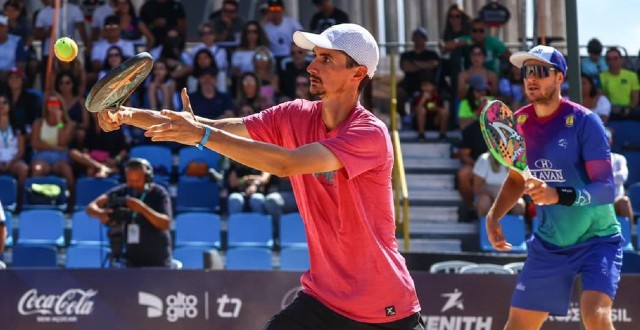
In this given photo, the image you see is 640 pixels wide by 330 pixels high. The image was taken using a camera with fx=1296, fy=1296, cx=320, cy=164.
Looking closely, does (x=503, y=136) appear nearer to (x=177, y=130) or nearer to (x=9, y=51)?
(x=177, y=130)

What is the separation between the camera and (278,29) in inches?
689

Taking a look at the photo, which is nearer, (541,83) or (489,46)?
(541,83)

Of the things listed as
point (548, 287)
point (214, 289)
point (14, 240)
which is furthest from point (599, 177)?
point (14, 240)

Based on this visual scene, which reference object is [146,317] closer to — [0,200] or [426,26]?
[0,200]

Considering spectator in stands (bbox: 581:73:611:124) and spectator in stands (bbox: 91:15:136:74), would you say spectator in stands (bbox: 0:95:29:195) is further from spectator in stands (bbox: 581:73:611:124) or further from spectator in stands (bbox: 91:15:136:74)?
spectator in stands (bbox: 581:73:611:124)

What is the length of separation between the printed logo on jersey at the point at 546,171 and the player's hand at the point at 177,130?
3.32 meters

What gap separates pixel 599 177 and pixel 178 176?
28.6 ft

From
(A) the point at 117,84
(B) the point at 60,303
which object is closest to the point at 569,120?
(A) the point at 117,84

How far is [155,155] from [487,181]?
3982mm

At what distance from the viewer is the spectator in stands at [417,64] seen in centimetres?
1734

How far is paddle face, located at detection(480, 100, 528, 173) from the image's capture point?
7492mm

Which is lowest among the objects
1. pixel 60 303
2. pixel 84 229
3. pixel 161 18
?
pixel 60 303

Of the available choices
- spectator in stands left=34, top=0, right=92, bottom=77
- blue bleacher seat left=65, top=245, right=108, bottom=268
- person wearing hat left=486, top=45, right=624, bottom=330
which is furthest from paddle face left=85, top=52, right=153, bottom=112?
spectator in stands left=34, top=0, right=92, bottom=77

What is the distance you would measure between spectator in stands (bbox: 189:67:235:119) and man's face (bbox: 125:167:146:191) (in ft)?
10.4
